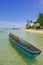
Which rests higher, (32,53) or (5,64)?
(32,53)

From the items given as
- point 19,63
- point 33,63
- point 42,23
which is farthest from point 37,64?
point 42,23

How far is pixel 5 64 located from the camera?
31.2 feet

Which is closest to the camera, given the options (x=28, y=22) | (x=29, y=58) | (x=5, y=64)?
(x=5, y=64)

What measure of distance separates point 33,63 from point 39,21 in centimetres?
5669

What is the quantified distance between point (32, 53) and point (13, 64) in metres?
1.60

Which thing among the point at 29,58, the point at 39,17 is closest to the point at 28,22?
the point at 39,17

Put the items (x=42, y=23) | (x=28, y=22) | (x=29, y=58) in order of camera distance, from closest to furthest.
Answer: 1. (x=29, y=58)
2. (x=42, y=23)
3. (x=28, y=22)

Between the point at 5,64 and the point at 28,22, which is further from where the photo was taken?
the point at 28,22

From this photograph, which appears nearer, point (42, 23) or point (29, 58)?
point (29, 58)

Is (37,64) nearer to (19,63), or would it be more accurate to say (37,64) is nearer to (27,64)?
(27,64)

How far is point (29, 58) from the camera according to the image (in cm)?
1084

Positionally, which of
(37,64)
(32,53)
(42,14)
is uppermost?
(42,14)

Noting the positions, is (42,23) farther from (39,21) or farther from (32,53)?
(32,53)

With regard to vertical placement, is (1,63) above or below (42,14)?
below
